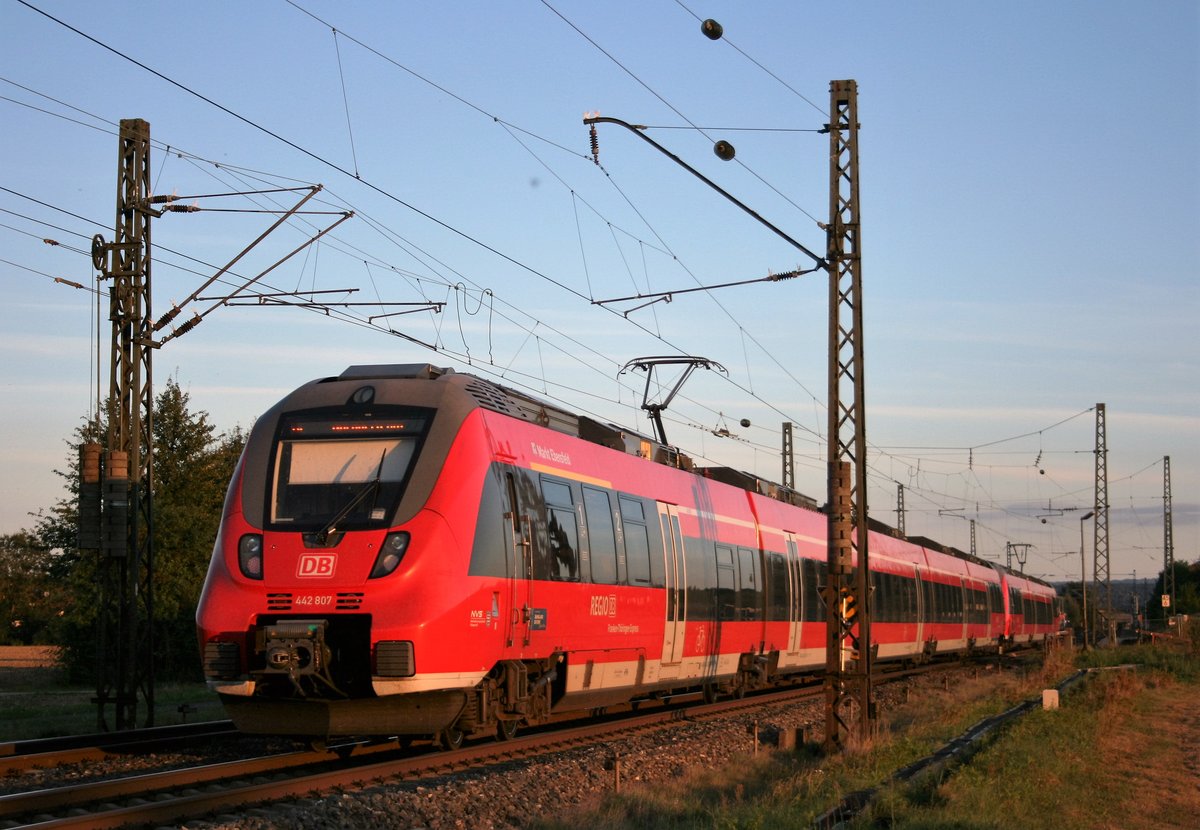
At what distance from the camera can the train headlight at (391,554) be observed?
12.5m

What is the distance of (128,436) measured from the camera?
1878 centimetres

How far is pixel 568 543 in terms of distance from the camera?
15500 mm

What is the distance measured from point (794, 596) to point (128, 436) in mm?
13316

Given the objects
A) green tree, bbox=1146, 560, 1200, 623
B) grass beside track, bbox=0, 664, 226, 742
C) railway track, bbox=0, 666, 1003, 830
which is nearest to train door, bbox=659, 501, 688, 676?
railway track, bbox=0, 666, 1003, 830

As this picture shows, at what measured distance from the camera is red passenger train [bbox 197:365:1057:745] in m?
12.5

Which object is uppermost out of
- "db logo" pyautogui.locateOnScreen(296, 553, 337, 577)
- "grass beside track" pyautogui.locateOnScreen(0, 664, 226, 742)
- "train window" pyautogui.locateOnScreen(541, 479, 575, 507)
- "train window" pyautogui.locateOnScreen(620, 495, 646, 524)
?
"train window" pyautogui.locateOnScreen(541, 479, 575, 507)

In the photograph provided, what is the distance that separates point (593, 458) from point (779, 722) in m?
6.48

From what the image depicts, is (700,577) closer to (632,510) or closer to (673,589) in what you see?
(673,589)

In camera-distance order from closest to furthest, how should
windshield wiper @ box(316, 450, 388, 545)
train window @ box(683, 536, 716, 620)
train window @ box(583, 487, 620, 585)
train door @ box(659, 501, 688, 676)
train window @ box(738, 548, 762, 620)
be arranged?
windshield wiper @ box(316, 450, 388, 545), train window @ box(583, 487, 620, 585), train door @ box(659, 501, 688, 676), train window @ box(683, 536, 716, 620), train window @ box(738, 548, 762, 620)

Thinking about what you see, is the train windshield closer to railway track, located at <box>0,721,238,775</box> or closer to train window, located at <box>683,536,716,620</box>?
railway track, located at <box>0,721,238,775</box>

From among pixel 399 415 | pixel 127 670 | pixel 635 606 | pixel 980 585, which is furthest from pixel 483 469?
pixel 980 585

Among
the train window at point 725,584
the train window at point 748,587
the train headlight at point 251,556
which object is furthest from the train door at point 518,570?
the train window at point 748,587

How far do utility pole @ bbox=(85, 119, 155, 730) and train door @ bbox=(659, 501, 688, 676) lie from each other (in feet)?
23.0

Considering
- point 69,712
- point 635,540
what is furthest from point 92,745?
point 69,712
